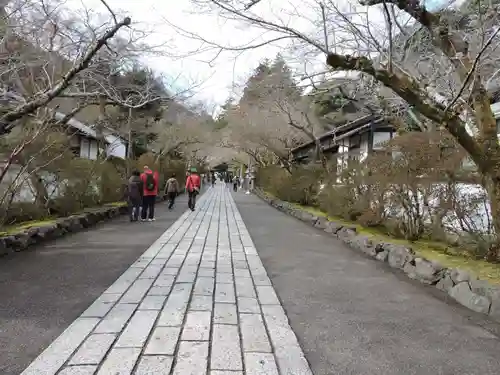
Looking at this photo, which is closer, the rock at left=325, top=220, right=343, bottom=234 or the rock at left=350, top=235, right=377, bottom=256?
the rock at left=350, top=235, right=377, bottom=256

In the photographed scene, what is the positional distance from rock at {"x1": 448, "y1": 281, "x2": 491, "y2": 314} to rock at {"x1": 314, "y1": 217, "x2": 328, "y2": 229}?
21.7 feet

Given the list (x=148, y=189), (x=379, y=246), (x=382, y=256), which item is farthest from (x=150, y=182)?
(x=382, y=256)

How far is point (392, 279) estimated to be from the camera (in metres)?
6.21

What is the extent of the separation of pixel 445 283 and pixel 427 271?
0.41m

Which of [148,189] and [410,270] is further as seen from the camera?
[148,189]

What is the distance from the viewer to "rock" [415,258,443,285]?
229 inches

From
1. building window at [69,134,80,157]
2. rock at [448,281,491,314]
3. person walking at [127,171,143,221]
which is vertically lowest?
rock at [448,281,491,314]

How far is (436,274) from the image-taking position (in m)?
5.83

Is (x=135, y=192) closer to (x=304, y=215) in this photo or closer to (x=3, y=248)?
(x=304, y=215)

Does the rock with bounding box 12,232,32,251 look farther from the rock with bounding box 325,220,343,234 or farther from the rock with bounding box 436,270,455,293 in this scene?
the rock with bounding box 325,220,343,234

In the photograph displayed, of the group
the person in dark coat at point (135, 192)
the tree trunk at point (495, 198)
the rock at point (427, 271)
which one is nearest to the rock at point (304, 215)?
the person in dark coat at point (135, 192)

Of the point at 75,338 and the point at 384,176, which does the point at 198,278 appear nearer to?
the point at 75,338

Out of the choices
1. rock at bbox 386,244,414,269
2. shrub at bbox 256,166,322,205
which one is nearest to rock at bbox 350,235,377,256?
rock at bbox 386,244,414,269

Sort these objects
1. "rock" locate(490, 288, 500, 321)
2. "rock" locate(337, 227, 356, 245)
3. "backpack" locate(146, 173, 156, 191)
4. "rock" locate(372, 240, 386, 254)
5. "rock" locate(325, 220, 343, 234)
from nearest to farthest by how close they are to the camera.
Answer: "rock" locate(490, 288, 500, 321)
"rock" locate(372, 240, 386, 254)
"rock" locate(337, 227, 356, 245)
"rock" locate(325, 220, 343, 234)
"backpack" locate(146, 173, 156, 191)
